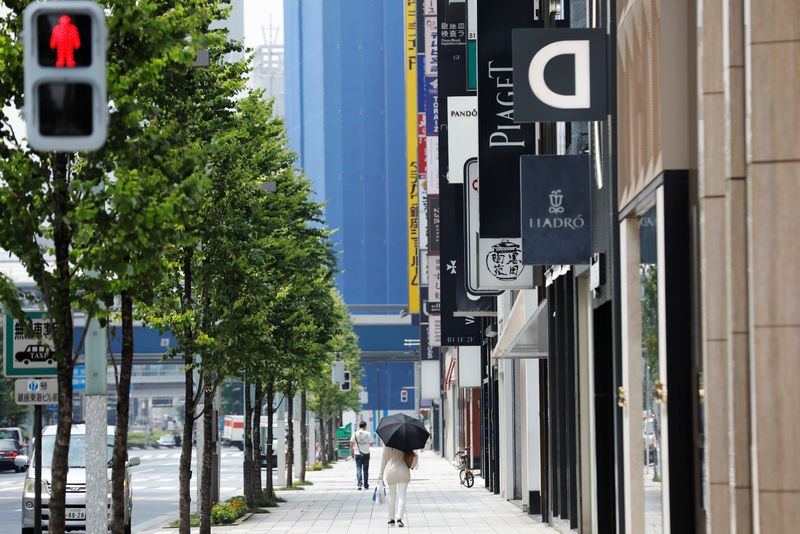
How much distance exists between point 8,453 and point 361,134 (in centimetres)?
5953

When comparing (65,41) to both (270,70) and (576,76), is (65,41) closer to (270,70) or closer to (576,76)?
(576,76)

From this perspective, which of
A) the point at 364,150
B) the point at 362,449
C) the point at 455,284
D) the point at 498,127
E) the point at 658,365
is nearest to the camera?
the point at 658,365

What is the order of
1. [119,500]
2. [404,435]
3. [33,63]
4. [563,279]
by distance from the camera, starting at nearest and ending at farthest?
[33,63]
[119,500]
[563,279]
[404,435]

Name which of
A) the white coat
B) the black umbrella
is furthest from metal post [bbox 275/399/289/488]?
the black umbrella

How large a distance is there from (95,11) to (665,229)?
6667 mm

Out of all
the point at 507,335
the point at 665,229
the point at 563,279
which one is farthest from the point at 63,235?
the point at 507,335

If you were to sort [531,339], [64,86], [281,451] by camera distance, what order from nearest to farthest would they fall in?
[64,86]
[531,339]
[281,451]

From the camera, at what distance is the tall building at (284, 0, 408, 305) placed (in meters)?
128

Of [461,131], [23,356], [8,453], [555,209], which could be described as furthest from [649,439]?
[8,453]

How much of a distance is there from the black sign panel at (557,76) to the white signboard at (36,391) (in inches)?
261

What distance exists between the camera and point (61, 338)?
13.2 meters

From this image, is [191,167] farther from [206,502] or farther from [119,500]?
[206,502]

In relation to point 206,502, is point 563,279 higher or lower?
higher

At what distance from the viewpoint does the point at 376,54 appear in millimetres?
128125
